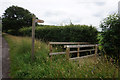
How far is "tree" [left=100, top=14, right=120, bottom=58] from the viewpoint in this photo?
14.7ft

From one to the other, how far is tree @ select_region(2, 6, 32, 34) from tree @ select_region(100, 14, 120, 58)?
2091 centimetres

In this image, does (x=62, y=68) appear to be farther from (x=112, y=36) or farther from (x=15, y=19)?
(x=15, y=19)

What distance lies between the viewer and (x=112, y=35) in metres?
4.52

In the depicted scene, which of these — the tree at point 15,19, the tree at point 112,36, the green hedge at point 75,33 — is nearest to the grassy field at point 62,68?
the tree at point 112,36

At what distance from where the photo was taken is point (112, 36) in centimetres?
450

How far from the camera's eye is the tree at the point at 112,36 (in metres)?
4.48

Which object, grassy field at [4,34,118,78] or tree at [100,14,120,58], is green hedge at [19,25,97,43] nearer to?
tree at [100,14,120,58]

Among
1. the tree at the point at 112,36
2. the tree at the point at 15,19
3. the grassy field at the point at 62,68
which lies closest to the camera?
the grassy field at the point at 62,68

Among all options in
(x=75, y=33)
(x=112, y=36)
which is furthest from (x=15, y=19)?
(x=112, y=36)

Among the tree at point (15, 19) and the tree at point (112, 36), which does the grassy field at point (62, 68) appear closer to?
the tree at point (112, 36)

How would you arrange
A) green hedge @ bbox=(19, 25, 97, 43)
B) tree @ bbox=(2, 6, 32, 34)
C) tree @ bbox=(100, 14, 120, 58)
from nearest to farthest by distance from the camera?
tree @ bbox=(100, 14, 120, 58) < green hedge @ bbox=(19, 25, 97, 43) < tree @ bbox=(2, 6, 32, 34)

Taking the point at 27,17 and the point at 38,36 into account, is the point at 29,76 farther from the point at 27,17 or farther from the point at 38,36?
the point at 27,17

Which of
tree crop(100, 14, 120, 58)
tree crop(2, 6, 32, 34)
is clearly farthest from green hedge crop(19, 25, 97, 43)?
tree crop(2, 6, 32, 34)

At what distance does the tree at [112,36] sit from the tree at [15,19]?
2091 cm
